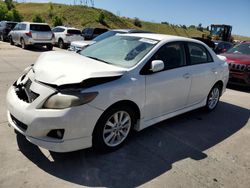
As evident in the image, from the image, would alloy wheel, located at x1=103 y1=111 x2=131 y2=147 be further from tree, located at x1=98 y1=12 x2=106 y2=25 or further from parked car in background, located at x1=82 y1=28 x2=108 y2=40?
tree, located at x1=98 y1=12 x2=106 y2=25

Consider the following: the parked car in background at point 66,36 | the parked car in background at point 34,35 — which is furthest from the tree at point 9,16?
the parked car in background at point 34,35

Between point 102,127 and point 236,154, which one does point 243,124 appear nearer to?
point 236,154

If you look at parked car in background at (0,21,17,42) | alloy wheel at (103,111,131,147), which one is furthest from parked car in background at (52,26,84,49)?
alloy wheel at (103,111,131,147)

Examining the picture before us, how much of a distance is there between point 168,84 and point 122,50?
0.92m

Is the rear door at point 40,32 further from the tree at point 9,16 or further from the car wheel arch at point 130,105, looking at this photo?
the tree at point 9,16

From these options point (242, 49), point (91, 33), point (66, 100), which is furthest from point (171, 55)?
point (91, 33)

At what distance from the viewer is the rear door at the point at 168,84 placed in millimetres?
3977

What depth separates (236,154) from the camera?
13.3ft

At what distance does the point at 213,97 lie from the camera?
5.83 m

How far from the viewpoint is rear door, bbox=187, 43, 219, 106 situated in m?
4.88

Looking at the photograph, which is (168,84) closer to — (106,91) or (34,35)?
(106,91)

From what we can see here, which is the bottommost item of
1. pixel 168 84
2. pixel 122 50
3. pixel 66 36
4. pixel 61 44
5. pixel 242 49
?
pixel 61 44

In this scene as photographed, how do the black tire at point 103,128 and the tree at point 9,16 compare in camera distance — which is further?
the tree at point 9,16

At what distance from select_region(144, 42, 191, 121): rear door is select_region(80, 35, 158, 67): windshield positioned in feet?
0.75
